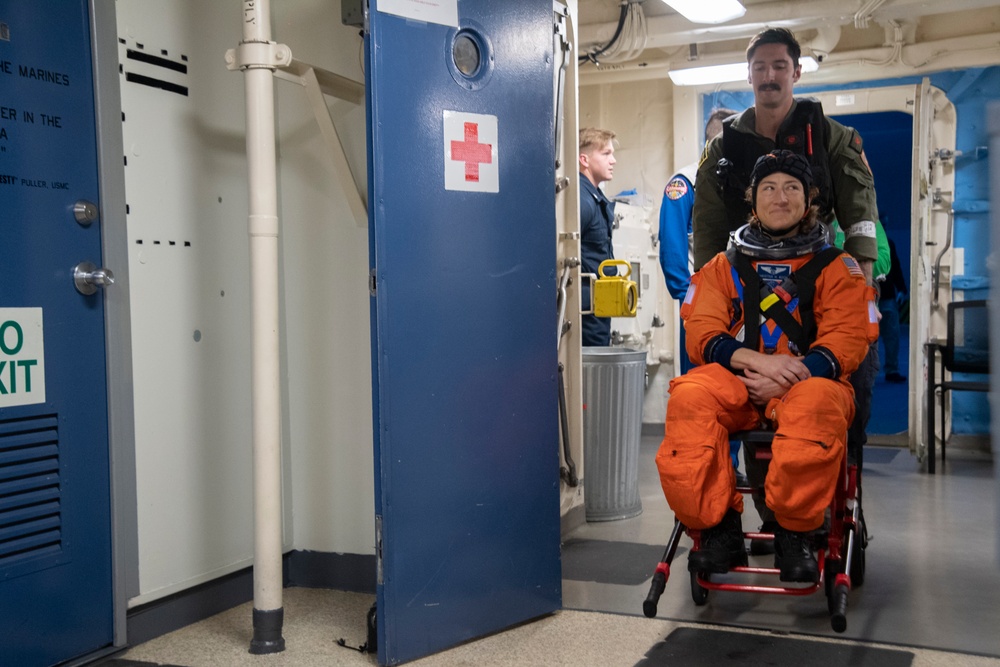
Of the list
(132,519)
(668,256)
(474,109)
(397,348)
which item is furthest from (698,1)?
(132,519)

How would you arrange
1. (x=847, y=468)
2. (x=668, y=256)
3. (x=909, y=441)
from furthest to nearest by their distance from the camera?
(x=909, y=441) → (x=668, y=256) → (x=847, y=468)

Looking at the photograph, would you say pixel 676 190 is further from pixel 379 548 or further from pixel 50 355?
pixel 50 355

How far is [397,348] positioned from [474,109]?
2.44 ft

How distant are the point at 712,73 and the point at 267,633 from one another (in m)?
5.12

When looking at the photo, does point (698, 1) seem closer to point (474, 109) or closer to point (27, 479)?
point (474, 109)

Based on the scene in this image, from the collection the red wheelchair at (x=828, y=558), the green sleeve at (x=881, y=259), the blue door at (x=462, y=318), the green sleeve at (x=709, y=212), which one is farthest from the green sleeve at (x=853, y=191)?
the green sleeve at (x=881, y=259)

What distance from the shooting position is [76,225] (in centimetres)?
259

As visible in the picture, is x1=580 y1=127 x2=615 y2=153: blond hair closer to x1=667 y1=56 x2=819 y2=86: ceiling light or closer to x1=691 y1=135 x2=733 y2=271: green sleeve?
x1=691 y1=135 x2=733 y2=271: green sleeve

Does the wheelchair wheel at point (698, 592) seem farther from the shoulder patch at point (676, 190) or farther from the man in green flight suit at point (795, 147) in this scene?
the shoulder patch at point (676, 190)

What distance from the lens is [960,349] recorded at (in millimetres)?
5715

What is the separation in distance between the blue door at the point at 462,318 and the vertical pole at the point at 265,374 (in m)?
0.34

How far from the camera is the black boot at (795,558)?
267 cm

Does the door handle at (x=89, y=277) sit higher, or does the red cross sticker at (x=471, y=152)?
the red cross sticker at (x=471, y=152)

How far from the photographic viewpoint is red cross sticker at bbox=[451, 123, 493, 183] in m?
2.72
